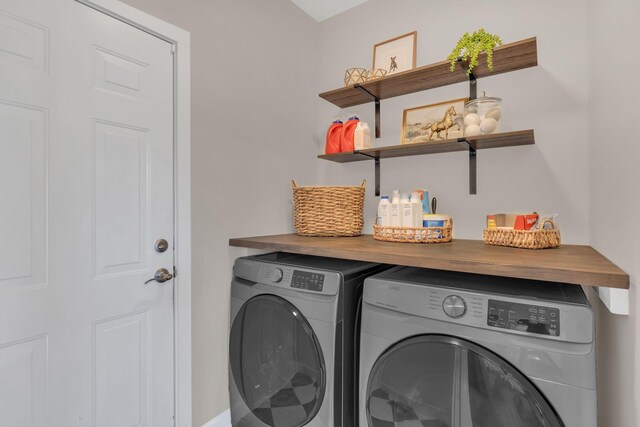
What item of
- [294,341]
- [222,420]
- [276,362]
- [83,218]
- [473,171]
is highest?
[473,171]

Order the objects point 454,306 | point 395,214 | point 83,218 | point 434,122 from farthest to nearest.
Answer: point 434,122 < point 395,214 < point 83,218 < point 454,306

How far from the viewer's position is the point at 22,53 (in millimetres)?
1095

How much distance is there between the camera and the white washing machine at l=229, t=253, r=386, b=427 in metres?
1.31

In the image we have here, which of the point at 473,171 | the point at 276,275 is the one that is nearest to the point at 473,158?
the point at 473,171

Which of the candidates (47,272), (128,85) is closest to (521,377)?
(47,272)

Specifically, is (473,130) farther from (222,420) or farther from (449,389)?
(222,420)

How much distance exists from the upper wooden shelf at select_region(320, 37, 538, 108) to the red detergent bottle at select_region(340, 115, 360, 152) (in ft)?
0.68

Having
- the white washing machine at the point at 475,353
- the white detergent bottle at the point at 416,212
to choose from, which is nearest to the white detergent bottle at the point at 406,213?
the white detergent bottle at the point at 416,212

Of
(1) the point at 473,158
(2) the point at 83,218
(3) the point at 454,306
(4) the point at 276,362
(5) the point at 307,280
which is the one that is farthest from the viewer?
(1) the point at 473,158

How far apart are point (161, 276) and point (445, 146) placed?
1564 mm

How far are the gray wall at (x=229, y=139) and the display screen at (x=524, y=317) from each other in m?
1.29

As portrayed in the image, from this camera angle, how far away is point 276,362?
58.7 inches

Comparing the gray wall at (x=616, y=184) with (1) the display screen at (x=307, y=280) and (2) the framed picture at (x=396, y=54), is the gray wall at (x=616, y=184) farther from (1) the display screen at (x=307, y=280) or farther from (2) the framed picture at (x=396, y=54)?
(1) the display screen at (x=307, y=280)

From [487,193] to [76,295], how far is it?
195 cm
